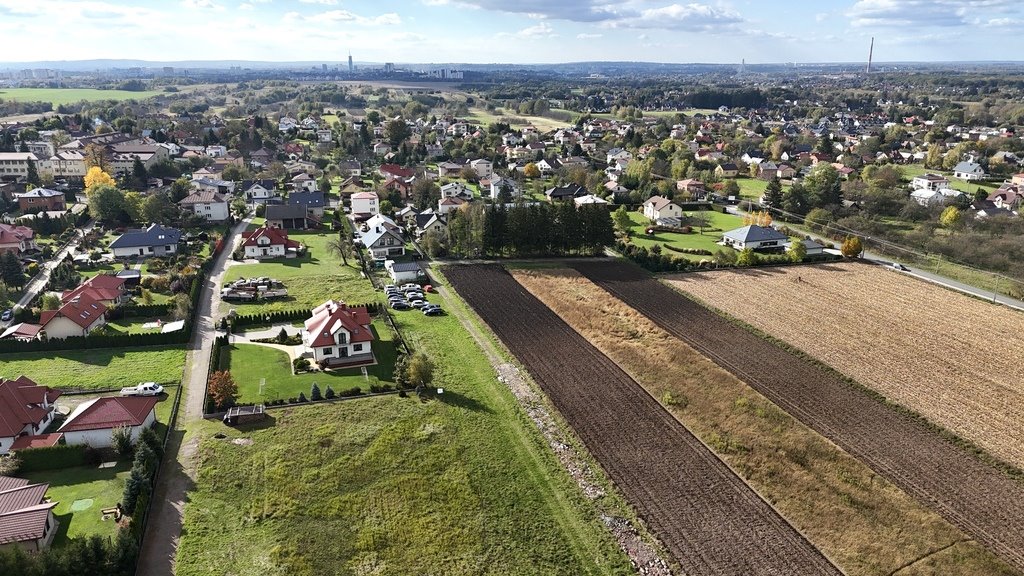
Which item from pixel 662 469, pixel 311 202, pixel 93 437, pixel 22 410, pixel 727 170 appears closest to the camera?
pixel 662 469

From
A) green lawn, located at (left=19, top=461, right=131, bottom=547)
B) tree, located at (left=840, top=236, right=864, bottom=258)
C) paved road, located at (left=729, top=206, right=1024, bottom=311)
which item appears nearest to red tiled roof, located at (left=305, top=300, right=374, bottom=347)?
green lawn, located at (left=19, top=461, right=131, bottom=547)

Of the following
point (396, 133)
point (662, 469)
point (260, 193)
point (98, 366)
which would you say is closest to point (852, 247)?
point (662, 469)

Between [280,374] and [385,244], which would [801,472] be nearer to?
[280,374]

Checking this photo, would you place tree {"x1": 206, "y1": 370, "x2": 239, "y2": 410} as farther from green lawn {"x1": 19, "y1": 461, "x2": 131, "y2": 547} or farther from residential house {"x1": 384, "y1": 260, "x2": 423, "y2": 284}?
residential house {"x1": 384, "y1": 260, "x2": 423, "y2": 284}

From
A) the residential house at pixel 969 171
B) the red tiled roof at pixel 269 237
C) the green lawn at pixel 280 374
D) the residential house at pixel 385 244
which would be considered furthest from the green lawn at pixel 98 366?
the residential house at pixel 969 171

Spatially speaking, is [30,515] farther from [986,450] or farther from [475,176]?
[475,176]

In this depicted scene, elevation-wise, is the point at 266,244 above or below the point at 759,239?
below

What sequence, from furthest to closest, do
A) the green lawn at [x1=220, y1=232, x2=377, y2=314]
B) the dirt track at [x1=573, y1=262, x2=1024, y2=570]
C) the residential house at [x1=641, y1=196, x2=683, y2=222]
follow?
the residential house at [x1=641, y1=196, x2=683, y2=222] < the green lawn at [x1=220, y1=232, x2=377, y2=314] < the dirt track at [x1=573, y1=262, x2=1024, y2=570]
